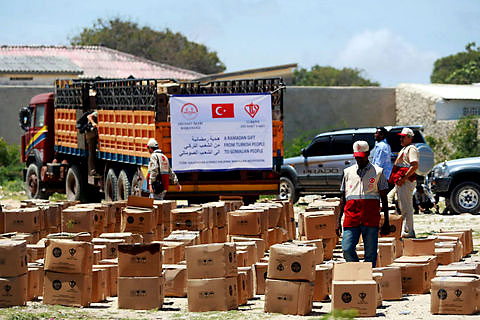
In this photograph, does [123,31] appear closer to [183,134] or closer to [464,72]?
[464,72]

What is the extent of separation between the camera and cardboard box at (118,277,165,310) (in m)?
10.2

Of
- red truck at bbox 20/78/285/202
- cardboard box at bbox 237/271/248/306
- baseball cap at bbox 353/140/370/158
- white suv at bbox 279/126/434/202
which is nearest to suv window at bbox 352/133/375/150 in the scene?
white suv at bbox 279/126/434/202

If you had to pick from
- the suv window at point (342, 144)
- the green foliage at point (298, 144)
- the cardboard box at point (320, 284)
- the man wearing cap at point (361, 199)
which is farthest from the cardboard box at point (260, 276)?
the green foliage at point (298, 144)

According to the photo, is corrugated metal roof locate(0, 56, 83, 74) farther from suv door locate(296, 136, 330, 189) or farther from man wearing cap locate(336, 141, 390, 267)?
man wearing cap locate(336, 141, 390, 267)

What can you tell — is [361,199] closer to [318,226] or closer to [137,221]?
[318,226]

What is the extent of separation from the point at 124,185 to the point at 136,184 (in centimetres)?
69

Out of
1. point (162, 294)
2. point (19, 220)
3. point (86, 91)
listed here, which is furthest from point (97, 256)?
point (86, 91)

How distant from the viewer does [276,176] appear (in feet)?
63.1

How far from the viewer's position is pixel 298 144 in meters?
33.2

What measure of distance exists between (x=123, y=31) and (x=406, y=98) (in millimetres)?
47105

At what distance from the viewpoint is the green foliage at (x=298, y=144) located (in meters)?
32.2

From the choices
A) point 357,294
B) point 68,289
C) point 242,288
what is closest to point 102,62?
point 68,289

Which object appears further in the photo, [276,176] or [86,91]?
[86,91]

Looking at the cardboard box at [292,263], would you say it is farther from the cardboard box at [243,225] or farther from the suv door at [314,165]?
the suv door at [314,165]
